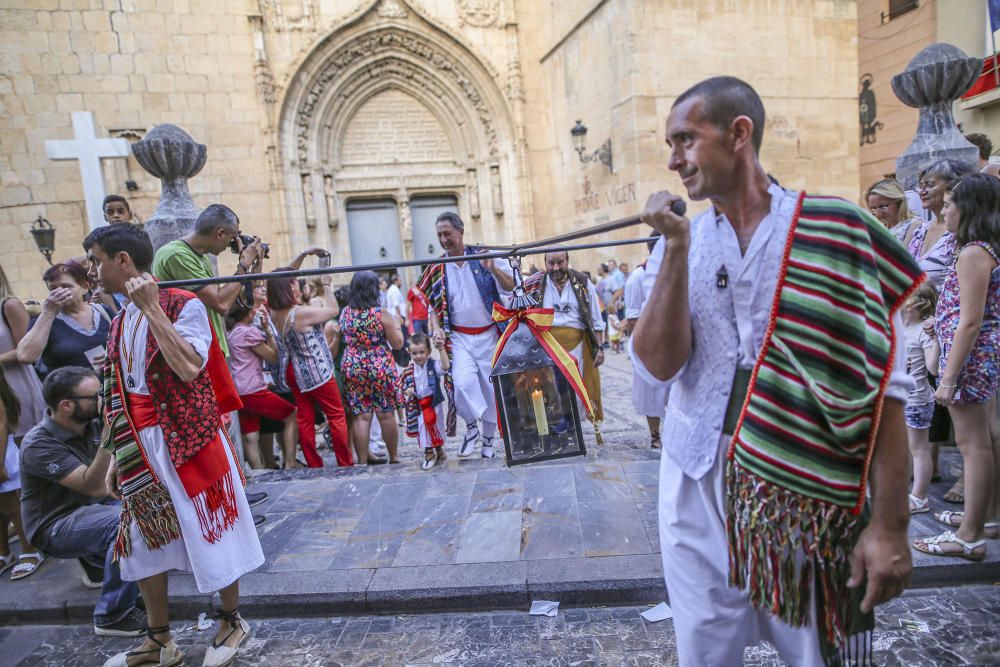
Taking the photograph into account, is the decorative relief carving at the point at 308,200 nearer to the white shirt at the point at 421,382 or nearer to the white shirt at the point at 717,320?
the white shirt at the point at 421,382

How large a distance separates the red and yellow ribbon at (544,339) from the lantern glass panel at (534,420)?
8 centimetres

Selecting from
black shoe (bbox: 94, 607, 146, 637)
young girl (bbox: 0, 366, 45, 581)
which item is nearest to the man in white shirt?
black shoe (bbox: 94, 607, 146, 637)

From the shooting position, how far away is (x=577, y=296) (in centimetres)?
523

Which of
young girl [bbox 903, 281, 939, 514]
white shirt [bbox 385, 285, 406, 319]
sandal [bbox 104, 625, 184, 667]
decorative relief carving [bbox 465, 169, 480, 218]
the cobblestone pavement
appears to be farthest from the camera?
decorative relief carving [bbox 465, 169, 480, 218]

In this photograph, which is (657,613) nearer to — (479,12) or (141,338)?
(141,338)

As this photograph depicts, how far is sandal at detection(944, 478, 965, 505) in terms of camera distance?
3.40m

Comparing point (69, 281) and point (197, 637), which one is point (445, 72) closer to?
point (69, 281)

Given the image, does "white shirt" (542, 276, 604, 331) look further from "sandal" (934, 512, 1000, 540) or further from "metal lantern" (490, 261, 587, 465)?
"sandal" (934, 512, 1000, 540)

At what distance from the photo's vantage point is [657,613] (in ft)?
9.21

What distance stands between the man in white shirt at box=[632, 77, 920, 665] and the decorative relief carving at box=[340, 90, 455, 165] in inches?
582

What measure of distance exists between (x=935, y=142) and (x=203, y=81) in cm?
1380

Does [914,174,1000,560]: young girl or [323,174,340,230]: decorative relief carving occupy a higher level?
[323,174,340,230]: decorative relief carving

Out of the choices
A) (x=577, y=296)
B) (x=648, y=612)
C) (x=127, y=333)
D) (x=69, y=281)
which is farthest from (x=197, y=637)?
(x=577, y=296)

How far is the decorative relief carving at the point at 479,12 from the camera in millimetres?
14320
